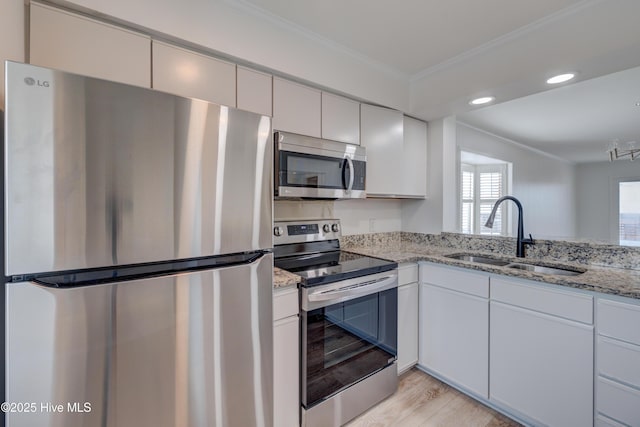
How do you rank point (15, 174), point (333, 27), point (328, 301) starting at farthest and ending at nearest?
1. point (333, 27)
2. point (328, 301)
3. point (15, 174)

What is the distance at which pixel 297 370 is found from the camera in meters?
1.48

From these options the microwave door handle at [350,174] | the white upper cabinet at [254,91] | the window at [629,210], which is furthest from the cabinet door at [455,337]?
the window at [629,210]

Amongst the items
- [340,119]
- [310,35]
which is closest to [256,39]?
[310,35]

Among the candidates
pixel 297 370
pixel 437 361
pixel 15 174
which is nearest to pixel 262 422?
pixel 297 370

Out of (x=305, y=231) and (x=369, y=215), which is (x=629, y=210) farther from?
(x=305, y=231)

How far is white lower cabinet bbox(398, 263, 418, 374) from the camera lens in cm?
206

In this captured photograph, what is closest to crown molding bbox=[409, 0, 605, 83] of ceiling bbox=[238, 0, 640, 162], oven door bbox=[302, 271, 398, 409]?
ceiling bbox=[238, 0, 640, 162]

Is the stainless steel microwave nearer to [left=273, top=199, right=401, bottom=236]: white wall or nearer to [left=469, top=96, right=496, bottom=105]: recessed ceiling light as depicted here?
[left=273, top=199, right=401, bottom=236]: white wall

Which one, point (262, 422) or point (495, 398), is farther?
point (495, 398)

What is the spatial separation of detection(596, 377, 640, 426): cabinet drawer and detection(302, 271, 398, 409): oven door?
1.02 m

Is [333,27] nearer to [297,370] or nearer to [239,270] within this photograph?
[239,270]

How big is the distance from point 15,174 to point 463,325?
2317mm

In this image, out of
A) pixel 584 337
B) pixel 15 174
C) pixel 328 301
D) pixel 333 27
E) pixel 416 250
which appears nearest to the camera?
pixel 15 174

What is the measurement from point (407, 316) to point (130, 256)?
1853 mm
